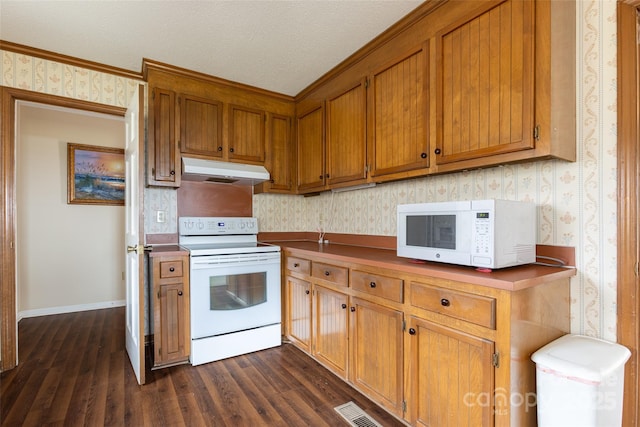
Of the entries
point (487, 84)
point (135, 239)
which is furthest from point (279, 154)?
point (487, 84)

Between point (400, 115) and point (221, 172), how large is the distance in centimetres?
159

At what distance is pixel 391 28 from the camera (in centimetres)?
211

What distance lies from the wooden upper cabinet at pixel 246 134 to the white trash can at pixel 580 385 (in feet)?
8.74

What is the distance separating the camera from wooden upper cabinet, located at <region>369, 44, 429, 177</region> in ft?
6.34

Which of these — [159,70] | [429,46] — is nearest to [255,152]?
[159,70]

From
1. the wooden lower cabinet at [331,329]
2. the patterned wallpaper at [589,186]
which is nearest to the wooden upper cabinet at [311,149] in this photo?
the wooden lower cabinet at [331,329]

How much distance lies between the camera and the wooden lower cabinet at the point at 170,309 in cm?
234

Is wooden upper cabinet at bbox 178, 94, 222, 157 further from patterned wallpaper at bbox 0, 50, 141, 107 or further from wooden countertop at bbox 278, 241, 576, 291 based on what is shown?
wooden countertop at bbox 278, 241, 576, 291

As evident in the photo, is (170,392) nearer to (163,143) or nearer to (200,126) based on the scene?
(163,143)

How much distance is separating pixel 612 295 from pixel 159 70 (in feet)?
11.1

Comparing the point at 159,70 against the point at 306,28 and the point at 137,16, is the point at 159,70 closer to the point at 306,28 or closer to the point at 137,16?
the point at 137,16

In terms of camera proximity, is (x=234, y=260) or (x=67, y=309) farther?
(x=67, y=309)

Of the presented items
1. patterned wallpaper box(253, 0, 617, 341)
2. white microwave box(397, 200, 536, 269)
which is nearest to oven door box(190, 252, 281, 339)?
white microwave box(397, 200, 536, 269)

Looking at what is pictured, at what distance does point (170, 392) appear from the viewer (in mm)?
2055
